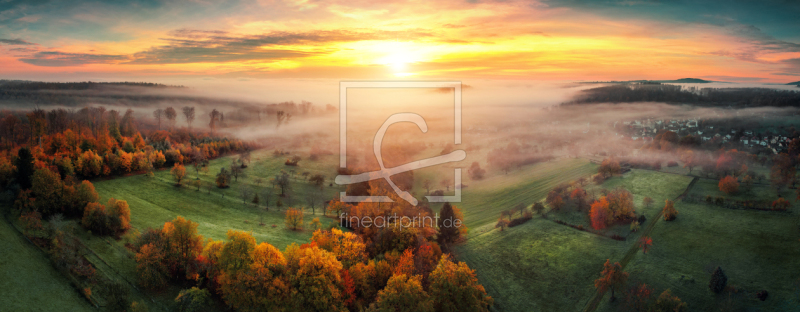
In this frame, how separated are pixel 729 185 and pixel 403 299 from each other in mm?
76018

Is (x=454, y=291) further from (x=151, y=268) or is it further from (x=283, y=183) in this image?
(x=283, y=183)

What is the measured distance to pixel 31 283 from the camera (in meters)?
44.8

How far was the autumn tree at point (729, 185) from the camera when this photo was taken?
73.6m

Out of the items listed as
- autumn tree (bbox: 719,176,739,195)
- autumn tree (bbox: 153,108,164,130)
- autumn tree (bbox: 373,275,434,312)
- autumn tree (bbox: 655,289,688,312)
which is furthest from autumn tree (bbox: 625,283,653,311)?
autumn tree (bbox: 153,108,164,130)

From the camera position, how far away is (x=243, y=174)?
111 meters

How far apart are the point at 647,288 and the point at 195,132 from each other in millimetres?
165923

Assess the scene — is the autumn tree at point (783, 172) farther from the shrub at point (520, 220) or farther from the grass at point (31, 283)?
the grass at point (31, 283)

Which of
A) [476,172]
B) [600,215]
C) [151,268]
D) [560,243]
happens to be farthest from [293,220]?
[476,172]

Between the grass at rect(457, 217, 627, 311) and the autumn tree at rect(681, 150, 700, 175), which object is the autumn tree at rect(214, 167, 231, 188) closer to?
the grass at rect(457, 217, 627, 311)

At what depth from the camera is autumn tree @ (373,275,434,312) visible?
135ft

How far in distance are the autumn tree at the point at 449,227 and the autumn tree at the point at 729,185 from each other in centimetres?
5565

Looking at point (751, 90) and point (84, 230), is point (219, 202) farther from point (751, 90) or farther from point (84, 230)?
point (751, 90)

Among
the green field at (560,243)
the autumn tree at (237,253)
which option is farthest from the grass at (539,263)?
the autumn tree at (237,253)

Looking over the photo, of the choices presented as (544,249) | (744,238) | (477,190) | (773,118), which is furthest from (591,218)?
(773,118)
